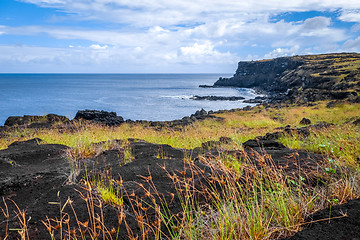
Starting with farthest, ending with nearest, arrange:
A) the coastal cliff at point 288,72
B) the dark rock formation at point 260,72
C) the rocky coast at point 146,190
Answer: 1. the dark rock formation at point 260,72
2. the coastal cliff at point 288,72
3. the rocky coast at point 146,190

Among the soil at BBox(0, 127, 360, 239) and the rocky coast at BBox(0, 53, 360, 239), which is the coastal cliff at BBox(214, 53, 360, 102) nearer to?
the rocky coast at BBox(0, 53, 360, 239)

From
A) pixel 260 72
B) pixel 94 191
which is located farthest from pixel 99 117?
pixel 260 72

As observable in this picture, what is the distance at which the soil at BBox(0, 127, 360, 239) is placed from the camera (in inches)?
108

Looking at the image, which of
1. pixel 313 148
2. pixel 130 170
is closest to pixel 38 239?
pixel 130 170

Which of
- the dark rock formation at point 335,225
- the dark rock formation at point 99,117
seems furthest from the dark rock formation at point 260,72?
the dark rock formation at point 335,225

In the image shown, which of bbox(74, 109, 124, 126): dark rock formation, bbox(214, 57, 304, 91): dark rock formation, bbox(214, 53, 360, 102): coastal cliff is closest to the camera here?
bbox(74, 109, 124, 126): dark rock formation

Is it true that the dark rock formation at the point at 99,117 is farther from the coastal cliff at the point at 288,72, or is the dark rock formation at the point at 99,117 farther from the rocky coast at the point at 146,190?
the coastal cliff at the point at 288,72

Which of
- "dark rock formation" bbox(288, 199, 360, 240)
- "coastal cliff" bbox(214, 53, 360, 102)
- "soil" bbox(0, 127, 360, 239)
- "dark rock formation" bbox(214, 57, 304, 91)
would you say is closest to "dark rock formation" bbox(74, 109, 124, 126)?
"soil" bbox(0, 127, 360, 239)

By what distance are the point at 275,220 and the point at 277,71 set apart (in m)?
156

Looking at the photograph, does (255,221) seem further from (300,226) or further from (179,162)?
(179,162)

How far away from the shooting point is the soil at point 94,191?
2754 millimetres

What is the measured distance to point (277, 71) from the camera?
14712 cm

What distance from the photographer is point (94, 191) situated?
3.74 metres

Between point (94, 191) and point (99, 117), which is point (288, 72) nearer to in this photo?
point (99, 117)
